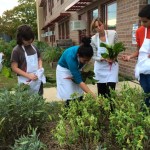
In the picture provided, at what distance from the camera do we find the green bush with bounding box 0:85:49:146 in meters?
2.93

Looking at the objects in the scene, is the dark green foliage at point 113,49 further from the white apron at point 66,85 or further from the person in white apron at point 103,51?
the white apron at point 66,85

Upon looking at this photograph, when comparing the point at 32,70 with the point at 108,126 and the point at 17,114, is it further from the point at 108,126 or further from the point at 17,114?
the point at 108,126

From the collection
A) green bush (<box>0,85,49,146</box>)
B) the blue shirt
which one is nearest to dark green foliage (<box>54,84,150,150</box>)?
green bush (<box>0,85,49,146</box>)

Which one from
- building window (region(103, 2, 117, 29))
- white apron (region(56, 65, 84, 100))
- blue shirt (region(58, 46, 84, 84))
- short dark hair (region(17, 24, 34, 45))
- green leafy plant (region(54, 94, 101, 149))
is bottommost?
green leafy plant (region(54, 94, 101, 149))

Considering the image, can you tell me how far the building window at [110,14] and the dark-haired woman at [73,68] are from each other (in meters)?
5.58

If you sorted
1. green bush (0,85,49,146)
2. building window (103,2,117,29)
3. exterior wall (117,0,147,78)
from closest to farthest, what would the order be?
green bush (0,85,49,146) < exterior wall (117,0,147,78) < building window (103,2,117,29)

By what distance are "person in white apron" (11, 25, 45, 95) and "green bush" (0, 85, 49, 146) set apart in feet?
2.36

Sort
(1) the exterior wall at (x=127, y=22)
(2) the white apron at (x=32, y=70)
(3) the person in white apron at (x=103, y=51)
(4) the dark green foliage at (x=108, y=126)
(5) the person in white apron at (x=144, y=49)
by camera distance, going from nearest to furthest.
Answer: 1. (4) the dark green foliage at (x=108, y=126)
2. (5) the person in white apron at (x=144, y=49)
3. (2) the white apron at (x=32, y=70)
4. (3) the person in white apron at (x=103, y=51)
5. (1) the exterior wall at (x=127, y=22)

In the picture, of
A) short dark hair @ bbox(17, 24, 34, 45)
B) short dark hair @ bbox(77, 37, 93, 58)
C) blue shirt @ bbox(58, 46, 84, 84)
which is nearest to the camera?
short dark hair @ bbox(77, 37, 93, 58)

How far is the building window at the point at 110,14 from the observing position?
905cm

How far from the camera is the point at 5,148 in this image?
9.73 feet

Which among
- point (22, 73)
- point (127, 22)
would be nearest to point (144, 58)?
point (22, 73)

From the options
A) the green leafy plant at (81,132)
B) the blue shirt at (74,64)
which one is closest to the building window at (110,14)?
the blue shirt at (74,64)

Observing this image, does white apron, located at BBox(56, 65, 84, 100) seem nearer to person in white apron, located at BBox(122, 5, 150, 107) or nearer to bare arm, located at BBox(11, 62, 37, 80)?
bare arm, located at BBox(11, 62, 37, 80)
